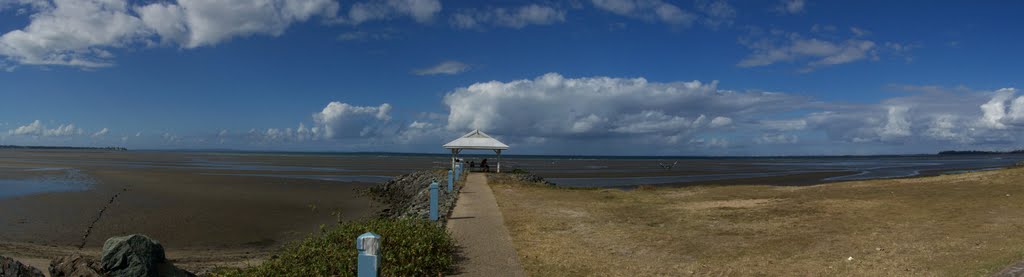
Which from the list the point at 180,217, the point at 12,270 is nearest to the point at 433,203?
the point at 12,270

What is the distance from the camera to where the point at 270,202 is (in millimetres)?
23906

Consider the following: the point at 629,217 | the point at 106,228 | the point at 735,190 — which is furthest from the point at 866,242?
the point at 106,228

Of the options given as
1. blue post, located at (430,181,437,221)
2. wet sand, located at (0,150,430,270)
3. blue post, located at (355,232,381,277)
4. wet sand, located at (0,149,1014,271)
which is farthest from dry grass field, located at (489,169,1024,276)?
wet sand, located at (0,149,1014,271)

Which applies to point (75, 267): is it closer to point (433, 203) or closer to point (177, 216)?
point (433, 203)

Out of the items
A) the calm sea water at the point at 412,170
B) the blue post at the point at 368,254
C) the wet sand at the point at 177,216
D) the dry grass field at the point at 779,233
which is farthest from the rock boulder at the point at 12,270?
the calm sea water at the point at 412,170

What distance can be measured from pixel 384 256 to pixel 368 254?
6.83 ft

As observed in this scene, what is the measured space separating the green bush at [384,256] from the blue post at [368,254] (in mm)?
1452

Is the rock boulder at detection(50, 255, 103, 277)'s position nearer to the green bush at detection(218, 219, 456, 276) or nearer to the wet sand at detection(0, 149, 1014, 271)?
the green bush at detection(218, 219, 456, 276)

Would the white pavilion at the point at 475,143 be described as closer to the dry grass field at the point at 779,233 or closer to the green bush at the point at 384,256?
the dry grass field at the point at 779,233

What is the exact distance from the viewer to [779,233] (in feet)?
37.6

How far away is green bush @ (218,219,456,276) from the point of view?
8.16 metres

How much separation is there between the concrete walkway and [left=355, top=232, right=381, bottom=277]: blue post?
7.05ft

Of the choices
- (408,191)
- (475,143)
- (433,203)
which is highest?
(475,143)

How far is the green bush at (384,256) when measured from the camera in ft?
26.8
